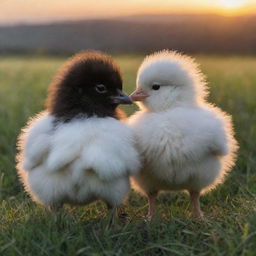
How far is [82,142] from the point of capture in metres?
3.23

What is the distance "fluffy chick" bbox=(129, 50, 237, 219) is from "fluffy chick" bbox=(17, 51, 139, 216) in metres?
0.20

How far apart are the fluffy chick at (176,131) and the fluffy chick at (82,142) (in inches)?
8.0

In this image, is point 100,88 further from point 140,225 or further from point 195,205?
point 195,205

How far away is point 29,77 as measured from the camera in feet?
37.7

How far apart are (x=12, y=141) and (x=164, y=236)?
2950mm

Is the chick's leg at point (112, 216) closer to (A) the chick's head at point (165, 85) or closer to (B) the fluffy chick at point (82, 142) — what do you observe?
(B) the fluffy chick at point (82, 142)

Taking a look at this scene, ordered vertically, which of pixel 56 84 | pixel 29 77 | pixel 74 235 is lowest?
pixel 29 77

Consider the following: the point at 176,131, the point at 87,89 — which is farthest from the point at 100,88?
the point at 176,131

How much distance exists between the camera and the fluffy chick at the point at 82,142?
3201mm

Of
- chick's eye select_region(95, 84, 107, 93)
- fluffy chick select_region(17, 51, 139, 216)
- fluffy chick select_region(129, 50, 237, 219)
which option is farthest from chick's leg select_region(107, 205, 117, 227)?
chick's eye select_region(95, 84, 107, 93)

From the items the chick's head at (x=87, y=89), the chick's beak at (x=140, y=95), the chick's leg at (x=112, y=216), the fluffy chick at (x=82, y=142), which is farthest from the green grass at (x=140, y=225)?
the chick's beak at (x=140, y=95)

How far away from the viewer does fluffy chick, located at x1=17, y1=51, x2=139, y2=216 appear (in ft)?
10.5

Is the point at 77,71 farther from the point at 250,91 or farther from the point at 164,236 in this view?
the point at 250,91

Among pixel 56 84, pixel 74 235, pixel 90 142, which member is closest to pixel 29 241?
pixel 74 235
